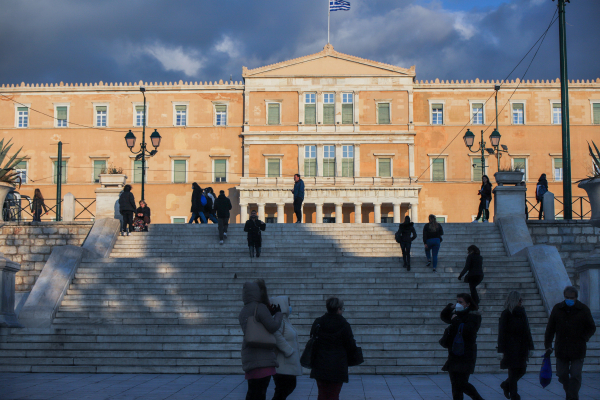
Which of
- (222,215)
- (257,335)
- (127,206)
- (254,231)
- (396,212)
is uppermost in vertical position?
(396,212)

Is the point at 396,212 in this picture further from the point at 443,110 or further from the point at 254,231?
the point at 254,231

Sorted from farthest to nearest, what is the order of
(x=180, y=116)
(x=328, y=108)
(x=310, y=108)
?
1. (x=180, y=116)
2. (x=310, y=108)
3. (x=328, y=108)

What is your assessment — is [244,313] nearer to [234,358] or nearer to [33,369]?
[234,358]

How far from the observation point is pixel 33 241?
1902 centimetres

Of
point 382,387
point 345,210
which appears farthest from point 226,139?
point 382,387

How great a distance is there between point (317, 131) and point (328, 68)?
14.3 feet

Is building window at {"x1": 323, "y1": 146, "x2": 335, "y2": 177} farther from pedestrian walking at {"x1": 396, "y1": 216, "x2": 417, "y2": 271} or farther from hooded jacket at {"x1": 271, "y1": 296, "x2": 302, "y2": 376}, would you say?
hooded jacket at {"x1": 271, "y1": 296, "x2": 302, "y2": 376}

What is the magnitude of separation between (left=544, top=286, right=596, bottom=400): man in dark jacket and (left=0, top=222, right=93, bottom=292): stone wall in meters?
14.4

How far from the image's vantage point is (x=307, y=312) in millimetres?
13547

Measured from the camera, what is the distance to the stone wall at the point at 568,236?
1822cm

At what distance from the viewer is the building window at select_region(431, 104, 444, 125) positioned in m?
45.7

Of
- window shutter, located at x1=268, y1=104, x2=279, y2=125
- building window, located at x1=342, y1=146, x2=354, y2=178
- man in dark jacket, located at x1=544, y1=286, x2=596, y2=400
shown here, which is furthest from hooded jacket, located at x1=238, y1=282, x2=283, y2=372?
window shutter, located at x1=268, y1=104, x2=279, y2=125

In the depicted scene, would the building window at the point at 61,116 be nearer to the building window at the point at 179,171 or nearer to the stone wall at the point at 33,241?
the building window at the point at 179,171

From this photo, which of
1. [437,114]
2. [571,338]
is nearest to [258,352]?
[571,338]
